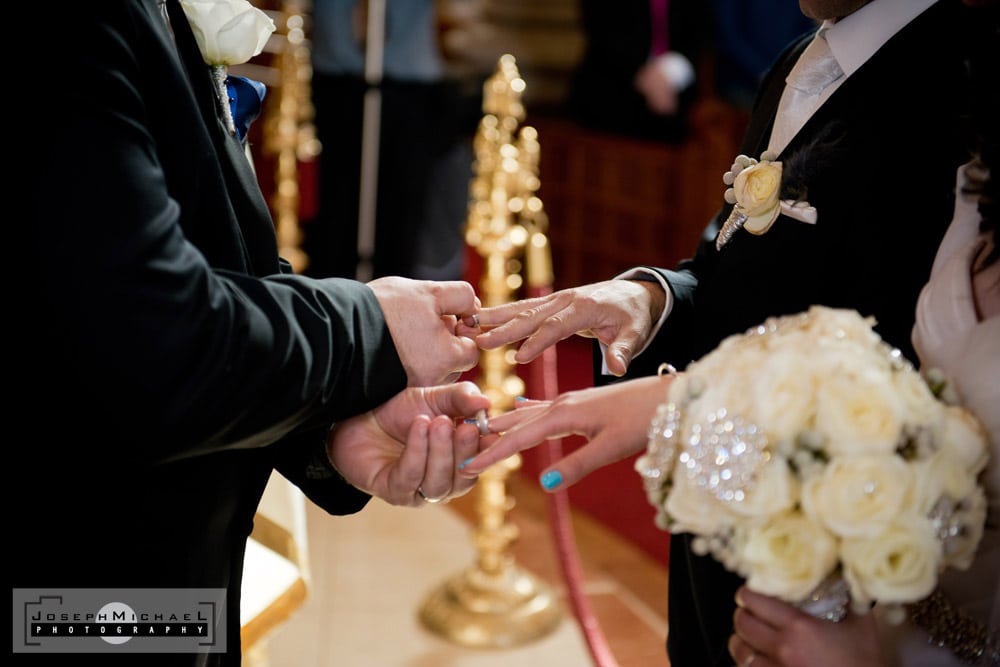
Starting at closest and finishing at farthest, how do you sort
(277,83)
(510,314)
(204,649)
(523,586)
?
(204,649) < (510,314) < (523,586) < (277,83)

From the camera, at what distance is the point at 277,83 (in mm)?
5430

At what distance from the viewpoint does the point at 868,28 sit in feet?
5.64

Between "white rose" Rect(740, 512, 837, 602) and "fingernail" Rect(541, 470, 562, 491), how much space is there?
0.31 m

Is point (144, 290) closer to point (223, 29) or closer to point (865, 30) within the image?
point (223, 29)

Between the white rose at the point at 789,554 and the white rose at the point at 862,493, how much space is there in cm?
2

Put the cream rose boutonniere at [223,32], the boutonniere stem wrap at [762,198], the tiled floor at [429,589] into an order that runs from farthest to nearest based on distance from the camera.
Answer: the tiled floor at [429,589] < the boutonniere stem wrap at [762,198] < the cream rose boutonniere at [223,32]

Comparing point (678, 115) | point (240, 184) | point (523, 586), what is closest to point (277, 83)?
point (678, 115)

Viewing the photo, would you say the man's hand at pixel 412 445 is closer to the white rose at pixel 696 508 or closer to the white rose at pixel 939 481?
the white rose at pixel 696 508

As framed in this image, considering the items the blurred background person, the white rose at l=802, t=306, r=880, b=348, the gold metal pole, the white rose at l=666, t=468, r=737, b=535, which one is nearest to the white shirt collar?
the white rose at l=802, t=306, r=880, b=348

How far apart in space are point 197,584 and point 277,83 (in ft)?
14.1

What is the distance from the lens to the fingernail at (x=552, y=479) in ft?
4.61

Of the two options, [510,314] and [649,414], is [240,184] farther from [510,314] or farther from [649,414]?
[649,414]

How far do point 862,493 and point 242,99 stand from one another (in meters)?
1.17

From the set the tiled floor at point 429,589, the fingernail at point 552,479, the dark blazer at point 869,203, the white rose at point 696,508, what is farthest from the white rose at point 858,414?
the tiled floor at point 429,589
